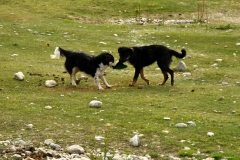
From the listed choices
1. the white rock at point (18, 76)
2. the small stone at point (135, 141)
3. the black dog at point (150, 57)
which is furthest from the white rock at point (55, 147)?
the black dog at point (150, 57)

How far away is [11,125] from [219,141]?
4.40 meters

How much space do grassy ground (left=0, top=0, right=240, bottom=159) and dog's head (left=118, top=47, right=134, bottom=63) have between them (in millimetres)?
827

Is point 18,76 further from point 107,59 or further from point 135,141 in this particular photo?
point 135,141

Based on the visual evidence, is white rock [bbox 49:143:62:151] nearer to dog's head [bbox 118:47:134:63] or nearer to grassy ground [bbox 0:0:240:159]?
grassy ground [bbox 0:0:240:159]

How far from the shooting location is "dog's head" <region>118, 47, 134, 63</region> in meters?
16.8

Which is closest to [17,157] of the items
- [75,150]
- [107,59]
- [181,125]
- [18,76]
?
[75,150]

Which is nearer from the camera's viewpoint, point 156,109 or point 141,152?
point 141,152

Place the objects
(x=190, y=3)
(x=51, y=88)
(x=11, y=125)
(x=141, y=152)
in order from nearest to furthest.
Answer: (x=141, y=152) → (x=11, y=125) → (x=51, y=88) → (x=190, y=3)

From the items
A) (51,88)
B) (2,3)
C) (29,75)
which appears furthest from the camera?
(2,3)

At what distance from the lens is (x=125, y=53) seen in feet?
55.2

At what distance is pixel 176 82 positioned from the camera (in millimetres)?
17547

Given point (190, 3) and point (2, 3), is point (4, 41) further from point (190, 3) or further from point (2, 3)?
point (190, 3)

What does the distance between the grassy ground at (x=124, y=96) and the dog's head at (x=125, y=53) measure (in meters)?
0.83

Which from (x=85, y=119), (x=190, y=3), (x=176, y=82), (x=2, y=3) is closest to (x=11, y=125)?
(x=85, y=119)
